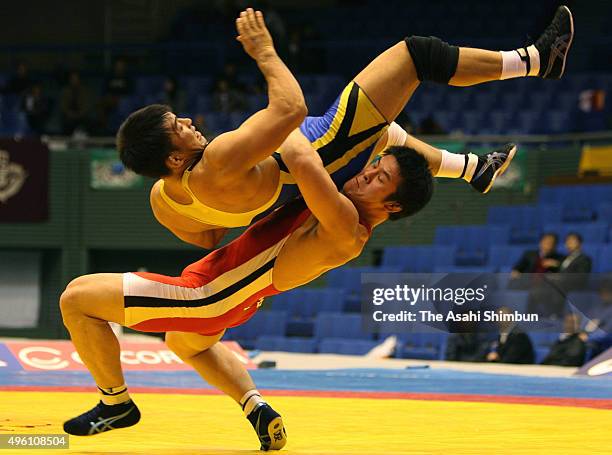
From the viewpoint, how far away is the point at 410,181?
4797mm

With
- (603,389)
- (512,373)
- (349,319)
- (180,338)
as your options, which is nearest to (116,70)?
(349,319)

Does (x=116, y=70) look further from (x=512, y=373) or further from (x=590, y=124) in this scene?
(x=512, y=373)

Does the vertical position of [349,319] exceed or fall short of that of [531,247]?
it falls short

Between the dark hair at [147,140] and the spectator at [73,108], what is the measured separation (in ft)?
38.4

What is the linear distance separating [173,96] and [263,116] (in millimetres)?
11862

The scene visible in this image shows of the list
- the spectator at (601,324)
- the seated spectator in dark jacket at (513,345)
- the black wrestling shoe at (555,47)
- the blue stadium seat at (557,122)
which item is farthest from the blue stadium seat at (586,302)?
the black wrestling shoe at (555,47)

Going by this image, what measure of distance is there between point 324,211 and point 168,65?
44.5 feet

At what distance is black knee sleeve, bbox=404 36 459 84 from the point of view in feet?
16.1

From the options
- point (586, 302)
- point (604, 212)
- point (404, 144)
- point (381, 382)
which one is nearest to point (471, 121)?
point (604, 212)

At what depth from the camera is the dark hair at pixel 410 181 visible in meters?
4.79

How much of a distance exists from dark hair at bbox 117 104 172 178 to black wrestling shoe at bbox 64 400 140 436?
3.36ft

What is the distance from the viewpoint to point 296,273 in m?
4.89

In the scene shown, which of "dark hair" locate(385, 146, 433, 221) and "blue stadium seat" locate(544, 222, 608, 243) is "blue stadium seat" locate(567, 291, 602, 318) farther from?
"dark hair" locate(385, 146, 433, 221)

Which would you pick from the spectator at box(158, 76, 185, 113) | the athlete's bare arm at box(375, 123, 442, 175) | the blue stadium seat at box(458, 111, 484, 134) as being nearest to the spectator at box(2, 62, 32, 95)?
the spectator at box(158, 76, 185, 113)
